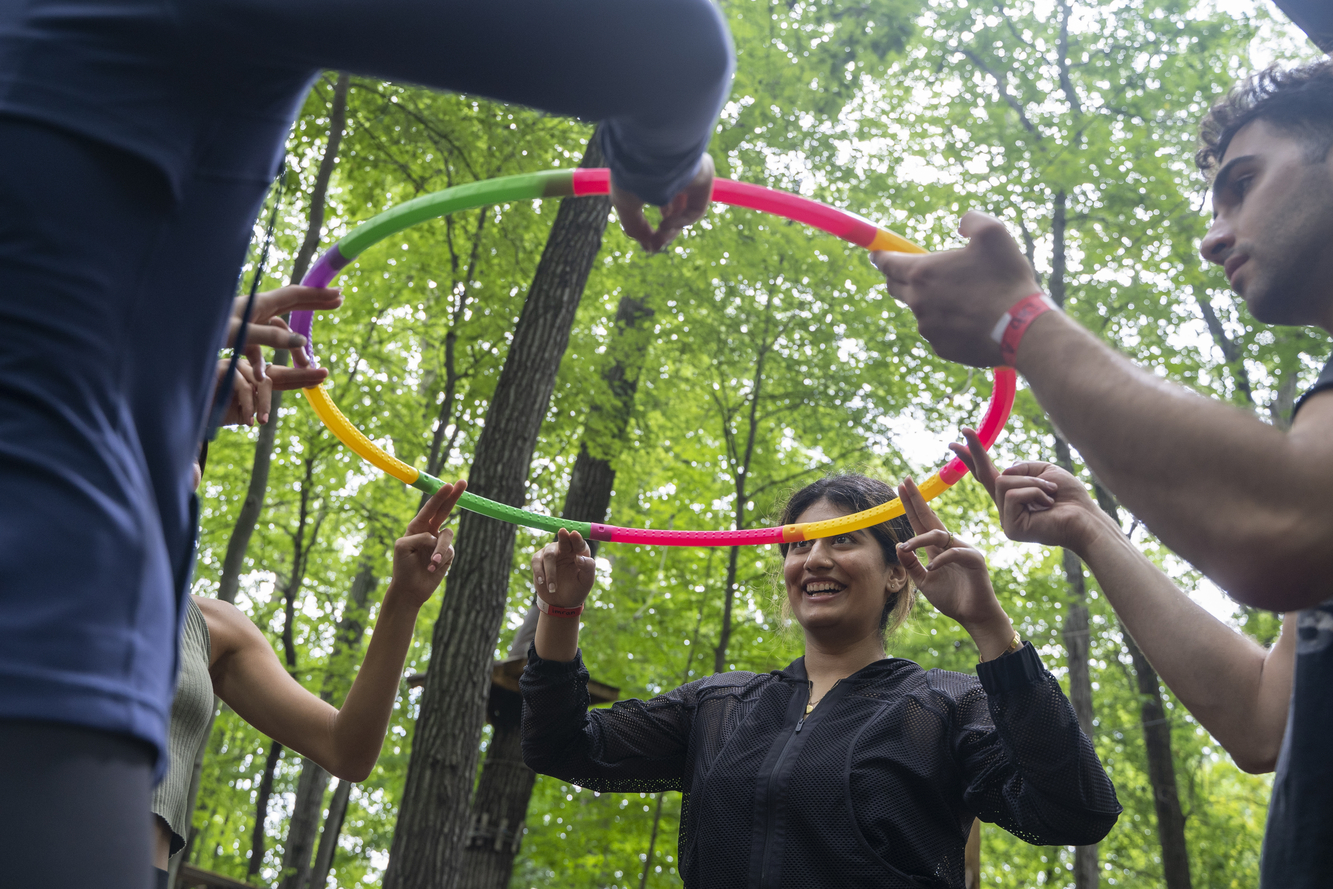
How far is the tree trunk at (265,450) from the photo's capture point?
23.4ft

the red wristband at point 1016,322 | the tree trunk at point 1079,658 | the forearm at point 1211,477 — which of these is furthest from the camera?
the tree trunk at point 1079,658

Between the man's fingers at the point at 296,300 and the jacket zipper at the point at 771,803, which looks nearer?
the man's fingers at the point at 296,300

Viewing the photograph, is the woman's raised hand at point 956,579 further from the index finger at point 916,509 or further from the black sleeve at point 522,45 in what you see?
the black sleeve at point 522,45

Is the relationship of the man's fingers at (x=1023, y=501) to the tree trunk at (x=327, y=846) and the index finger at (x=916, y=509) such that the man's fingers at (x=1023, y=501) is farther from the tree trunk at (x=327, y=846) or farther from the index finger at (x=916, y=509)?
the tree trunk at (x=327, y=846)

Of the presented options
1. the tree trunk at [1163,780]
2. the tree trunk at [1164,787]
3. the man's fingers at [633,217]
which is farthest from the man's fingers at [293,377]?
the tree trunk at [1164,787]

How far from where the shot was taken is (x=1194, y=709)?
84.3 inches

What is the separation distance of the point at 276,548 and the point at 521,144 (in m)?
8.94

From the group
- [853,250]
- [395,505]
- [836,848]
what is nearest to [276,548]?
[395,505]

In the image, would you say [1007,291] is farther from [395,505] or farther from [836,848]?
[395,505]

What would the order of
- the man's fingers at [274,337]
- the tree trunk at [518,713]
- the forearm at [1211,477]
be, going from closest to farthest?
the forearm at [1211,477] → the man's fingers at [274,337] → the tree trunk at [518,713]

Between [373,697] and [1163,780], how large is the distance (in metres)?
11.7

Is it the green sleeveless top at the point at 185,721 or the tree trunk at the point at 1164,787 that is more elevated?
the tree trunk at the point at 1164,787

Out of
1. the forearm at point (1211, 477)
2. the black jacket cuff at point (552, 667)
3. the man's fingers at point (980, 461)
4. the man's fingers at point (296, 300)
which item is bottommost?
the forearm at point (1211, 477)

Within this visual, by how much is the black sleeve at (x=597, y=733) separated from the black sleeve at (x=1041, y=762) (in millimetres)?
1102
